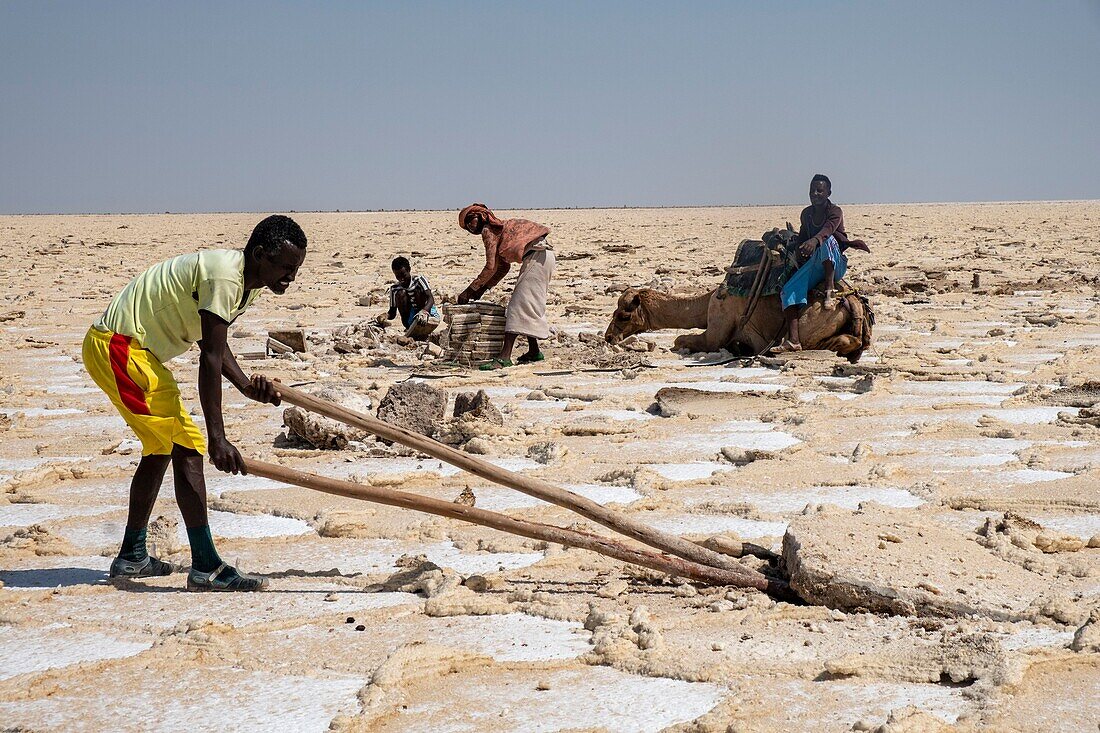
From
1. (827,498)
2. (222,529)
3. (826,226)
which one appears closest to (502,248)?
(826,226)

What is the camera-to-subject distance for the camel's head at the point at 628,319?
8914 millimetres

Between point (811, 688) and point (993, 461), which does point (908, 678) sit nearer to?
point (811, 688)

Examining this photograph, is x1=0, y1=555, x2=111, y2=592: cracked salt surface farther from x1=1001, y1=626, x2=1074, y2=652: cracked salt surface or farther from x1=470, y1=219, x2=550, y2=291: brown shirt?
x1=470, y1=219, x2=550, y2=291: brown shirt

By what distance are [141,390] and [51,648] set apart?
0.78 meters

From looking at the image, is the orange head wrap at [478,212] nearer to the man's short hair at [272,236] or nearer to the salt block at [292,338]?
the salt block at [292,338]

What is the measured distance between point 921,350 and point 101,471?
19.3 ft

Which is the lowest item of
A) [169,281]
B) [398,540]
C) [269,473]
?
[398,540]

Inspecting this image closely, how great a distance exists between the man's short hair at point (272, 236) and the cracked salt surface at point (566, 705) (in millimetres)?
1418

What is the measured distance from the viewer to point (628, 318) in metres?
8.91

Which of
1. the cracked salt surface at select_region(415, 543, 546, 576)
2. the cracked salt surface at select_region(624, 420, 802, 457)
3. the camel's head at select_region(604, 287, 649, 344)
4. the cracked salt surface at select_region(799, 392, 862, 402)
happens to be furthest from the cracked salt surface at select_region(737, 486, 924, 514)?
the camel's head at select_region(604, 287, 649, 344)

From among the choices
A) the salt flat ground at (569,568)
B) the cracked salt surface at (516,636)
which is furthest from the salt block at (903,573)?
the cracked salt surface at (516,636)

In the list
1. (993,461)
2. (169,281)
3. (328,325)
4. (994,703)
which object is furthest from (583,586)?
(328,325)

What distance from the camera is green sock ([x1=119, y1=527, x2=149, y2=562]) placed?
3496 mm

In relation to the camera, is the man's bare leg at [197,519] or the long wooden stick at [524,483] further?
the man's bare leg at [197,519]
